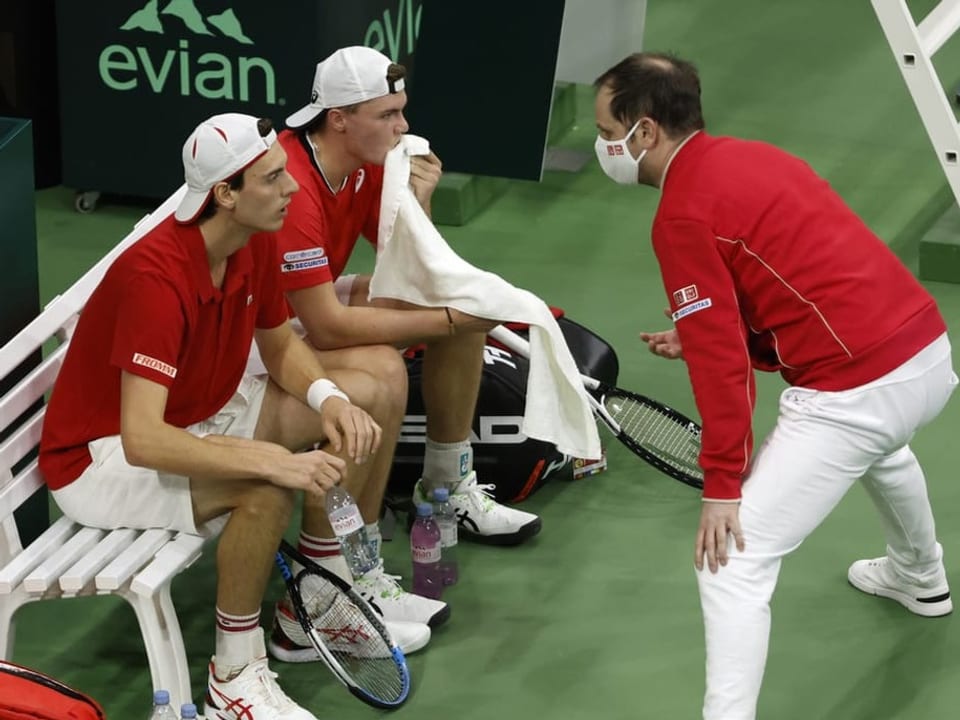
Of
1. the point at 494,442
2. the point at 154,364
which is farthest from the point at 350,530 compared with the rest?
the point at 494,442

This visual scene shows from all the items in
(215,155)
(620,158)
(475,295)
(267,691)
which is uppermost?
(620,158)

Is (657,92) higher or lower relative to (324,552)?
higher

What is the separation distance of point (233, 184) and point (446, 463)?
54.9 inches

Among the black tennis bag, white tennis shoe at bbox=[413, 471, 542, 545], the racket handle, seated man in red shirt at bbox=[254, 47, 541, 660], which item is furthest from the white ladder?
white tennis shoe at bbox=[413, 471, 542, 545]

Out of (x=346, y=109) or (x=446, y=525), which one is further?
(x=446, y=525)

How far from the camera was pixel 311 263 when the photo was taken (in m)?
5.09

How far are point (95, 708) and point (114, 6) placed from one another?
14.5 ft

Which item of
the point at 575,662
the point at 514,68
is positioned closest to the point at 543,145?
the point at 514,68

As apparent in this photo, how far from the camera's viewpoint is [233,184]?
4.49 meters

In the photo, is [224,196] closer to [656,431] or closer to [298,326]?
[298,326]

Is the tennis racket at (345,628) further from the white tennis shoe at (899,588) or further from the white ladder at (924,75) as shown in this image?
the white ladder at (924,75)

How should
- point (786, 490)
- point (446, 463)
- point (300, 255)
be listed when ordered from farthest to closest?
point (446, 463)
point (300, 255)
point (786, 490)

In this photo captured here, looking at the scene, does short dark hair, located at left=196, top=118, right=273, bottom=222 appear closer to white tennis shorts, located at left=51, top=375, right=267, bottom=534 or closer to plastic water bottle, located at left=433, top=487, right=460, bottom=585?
white tennis shorts, located at left=51, top=375, right=267, bottom=534

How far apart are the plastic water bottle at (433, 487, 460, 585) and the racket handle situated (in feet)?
1.82
